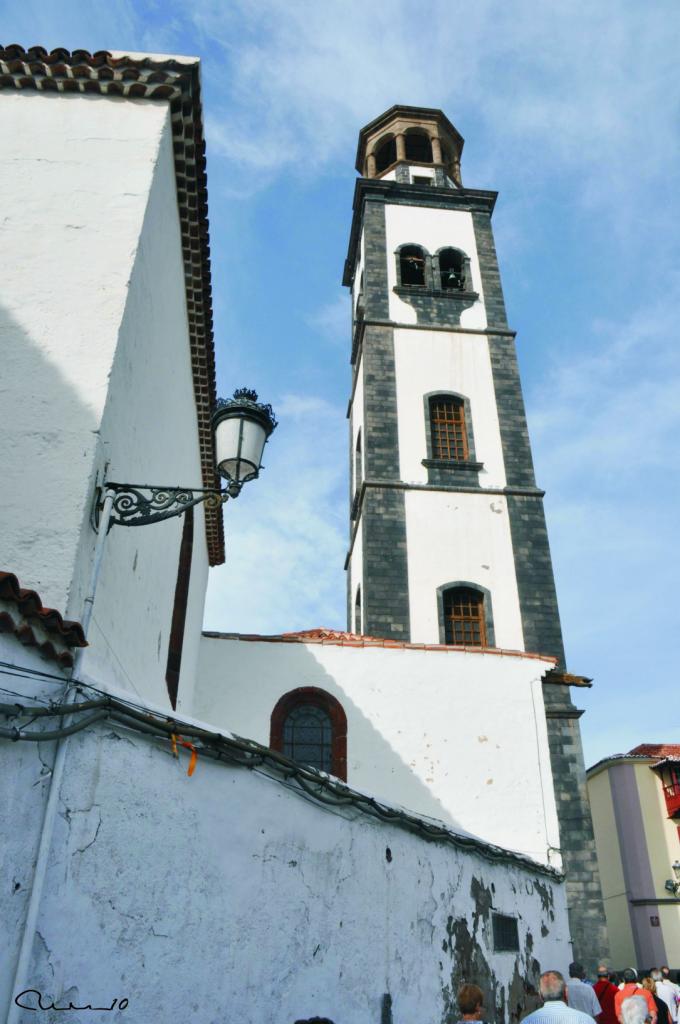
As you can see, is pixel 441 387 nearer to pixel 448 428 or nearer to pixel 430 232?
pixel 448 428

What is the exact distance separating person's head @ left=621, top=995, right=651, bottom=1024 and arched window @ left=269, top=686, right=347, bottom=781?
538cm

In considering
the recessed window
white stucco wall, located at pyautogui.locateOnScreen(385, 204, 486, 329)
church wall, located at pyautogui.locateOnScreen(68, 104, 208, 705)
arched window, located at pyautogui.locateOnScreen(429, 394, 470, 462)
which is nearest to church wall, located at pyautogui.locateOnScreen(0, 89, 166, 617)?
church wall, located at pyautogui.locateOnScreen(68, 104, 208, 705)

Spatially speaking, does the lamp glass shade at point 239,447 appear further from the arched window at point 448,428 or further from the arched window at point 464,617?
the arched window at point 448,428

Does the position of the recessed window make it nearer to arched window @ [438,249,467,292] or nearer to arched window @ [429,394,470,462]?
arched window @ [429,394,470,462]

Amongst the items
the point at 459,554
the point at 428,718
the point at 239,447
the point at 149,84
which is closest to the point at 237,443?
the point at 239,447

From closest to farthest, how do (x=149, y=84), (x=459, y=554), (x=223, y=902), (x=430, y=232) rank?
(x=223, y=902), (x=149, y=84), (x=459, y=554), (x=430, y=232)

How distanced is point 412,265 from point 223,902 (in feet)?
66.4

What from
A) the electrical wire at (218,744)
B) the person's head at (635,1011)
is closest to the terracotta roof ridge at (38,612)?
the electrical wire at (218,744)

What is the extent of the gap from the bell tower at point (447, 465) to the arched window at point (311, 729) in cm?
415

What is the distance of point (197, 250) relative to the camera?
753 centimetres

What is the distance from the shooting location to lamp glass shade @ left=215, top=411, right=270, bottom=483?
17.8 ft

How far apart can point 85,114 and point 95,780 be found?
16.9 feet

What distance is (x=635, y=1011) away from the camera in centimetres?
623

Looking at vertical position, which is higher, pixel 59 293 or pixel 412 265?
pixel 412 265
